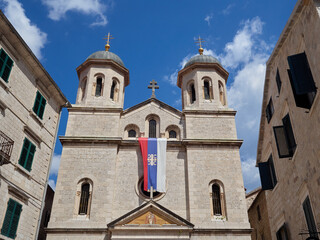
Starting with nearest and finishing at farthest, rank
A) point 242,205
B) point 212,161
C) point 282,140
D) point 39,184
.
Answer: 1. point 282,140
2. point 39,184
3. point 242,205
4. point 212,161

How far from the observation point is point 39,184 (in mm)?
14406

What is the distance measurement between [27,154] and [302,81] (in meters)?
11.0

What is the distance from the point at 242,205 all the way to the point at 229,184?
1430 millimetres

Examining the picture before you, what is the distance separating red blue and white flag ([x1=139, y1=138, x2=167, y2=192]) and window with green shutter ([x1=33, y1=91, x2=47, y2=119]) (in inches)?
280

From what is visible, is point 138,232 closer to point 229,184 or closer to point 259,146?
point 229,184

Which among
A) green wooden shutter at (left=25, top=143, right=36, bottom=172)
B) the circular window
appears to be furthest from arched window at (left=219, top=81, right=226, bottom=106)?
green wooden shutter at (left=25, top=143, right=36, bottom=172)

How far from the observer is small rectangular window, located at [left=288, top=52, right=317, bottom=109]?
9.98 meters

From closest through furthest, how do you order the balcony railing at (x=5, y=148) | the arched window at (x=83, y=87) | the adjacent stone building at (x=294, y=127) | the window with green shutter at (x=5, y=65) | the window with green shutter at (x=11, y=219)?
the adjacent stone building at (x=294, y=127) < the balcony railing at (x=5, y=148) < the window with green shutter at (x=11, y=219) < the window with green shutter at (x=5, y=65) < the arched window at (x=83, y=87)

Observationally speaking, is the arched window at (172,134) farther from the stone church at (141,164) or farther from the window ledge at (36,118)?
the window ledge at (36,118)

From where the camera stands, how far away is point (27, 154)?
13.7 meters

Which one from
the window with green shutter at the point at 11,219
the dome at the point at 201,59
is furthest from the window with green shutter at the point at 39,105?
the dome at the point at 201,59

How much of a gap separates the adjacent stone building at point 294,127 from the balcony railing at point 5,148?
9988 millimetres

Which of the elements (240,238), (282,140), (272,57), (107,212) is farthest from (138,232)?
(272,57)

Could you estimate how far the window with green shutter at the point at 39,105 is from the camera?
1496cm
